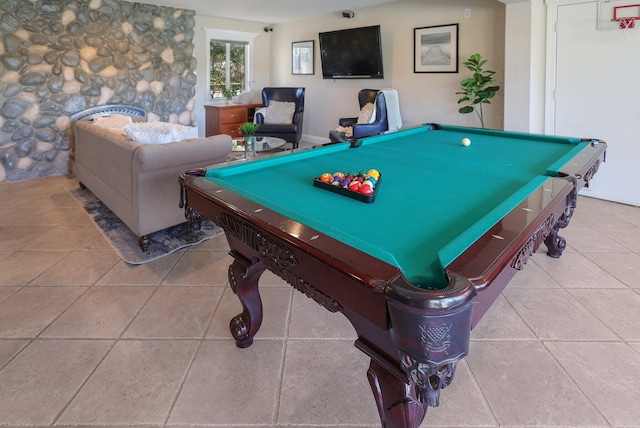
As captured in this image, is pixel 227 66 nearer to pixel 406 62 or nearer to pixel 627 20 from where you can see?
Answer: pixel 406 62

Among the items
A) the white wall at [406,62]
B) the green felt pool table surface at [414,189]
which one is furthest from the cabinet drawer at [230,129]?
the green felt pool table surface at [414,189]

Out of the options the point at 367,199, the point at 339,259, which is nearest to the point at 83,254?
the point at 367,199

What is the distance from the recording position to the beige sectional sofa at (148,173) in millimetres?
2713

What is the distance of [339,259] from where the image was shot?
3.05ft

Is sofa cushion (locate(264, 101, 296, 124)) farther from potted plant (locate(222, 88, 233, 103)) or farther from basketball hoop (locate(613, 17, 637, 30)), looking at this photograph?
basketball hoop (locate(613, 17, 637, 30))

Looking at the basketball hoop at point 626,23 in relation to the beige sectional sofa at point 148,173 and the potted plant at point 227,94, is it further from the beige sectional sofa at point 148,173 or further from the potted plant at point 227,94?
the potted plant at point 227,94

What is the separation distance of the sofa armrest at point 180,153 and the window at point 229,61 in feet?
15.0

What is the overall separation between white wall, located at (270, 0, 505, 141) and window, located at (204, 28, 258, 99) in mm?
615

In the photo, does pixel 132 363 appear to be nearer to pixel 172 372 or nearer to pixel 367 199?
pixel 172 372

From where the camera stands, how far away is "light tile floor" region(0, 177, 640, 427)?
147cm

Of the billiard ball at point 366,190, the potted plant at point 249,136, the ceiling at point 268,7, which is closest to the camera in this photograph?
the billiard ball at point 366,190

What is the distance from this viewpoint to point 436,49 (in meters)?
5.09

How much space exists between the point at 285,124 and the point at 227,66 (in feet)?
6.54

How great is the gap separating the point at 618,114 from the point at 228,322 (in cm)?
404
